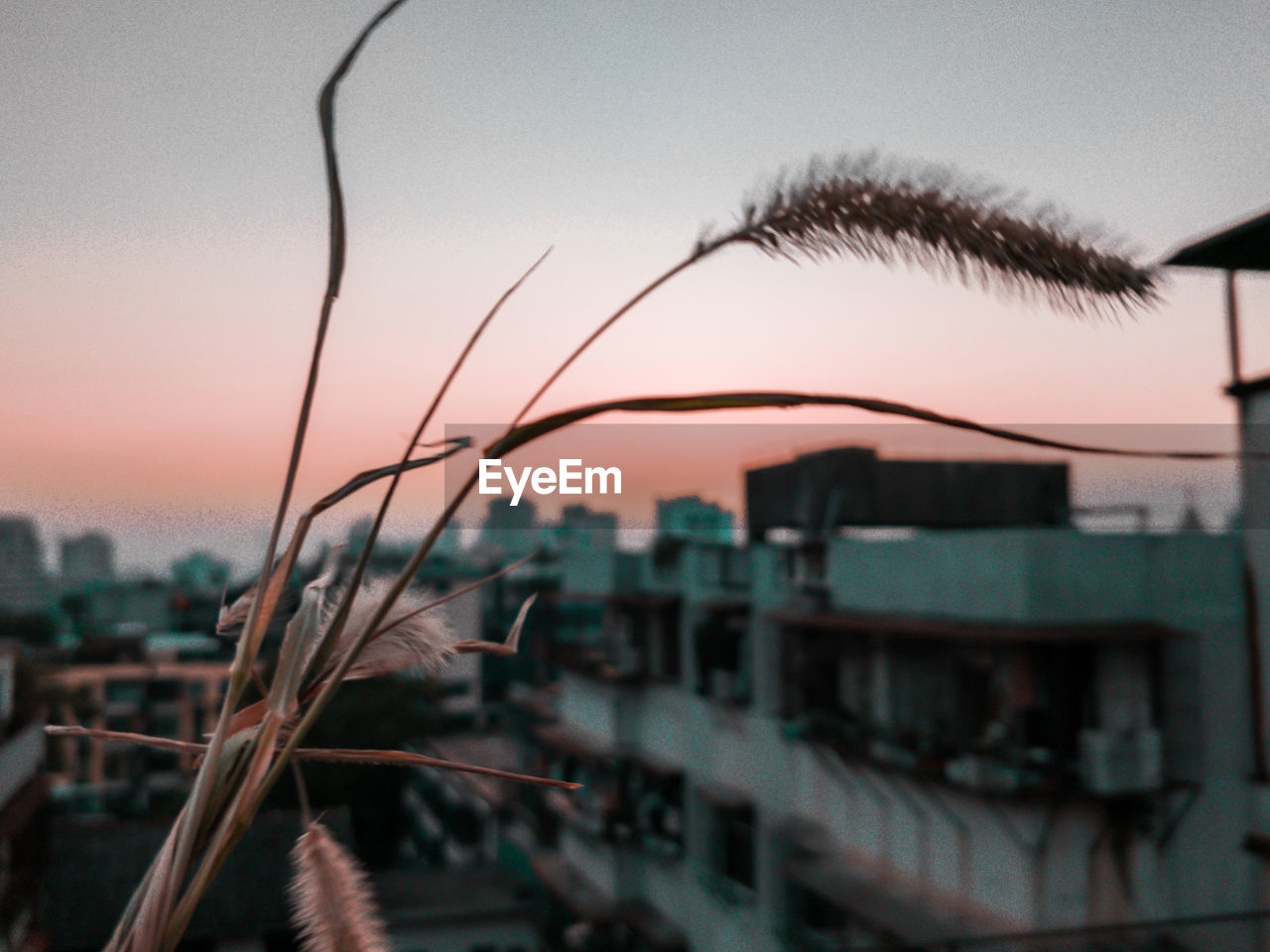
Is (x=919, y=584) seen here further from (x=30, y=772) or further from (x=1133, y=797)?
(x=30, y=772)

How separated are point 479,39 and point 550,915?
556 cm

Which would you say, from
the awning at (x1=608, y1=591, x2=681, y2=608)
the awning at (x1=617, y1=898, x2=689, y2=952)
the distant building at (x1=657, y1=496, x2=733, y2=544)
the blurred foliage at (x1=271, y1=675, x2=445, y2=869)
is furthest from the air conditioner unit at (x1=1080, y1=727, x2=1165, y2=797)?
the blurred foliage at (x1=271, y1=675, x2=445, y2=869)

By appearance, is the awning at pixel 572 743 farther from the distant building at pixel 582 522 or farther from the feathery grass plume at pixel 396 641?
the feathery grass plume at pixel 396 641

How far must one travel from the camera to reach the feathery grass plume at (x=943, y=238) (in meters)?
0.29

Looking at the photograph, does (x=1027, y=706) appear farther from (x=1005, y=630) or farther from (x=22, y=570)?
(x=22, y=570)

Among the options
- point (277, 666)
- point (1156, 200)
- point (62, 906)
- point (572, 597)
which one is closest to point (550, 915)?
point (572, 597)

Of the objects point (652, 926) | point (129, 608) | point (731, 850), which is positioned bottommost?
point (652, 926)

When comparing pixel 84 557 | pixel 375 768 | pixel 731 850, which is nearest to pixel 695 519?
pixel 731 850

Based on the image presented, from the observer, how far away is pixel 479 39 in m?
1.17

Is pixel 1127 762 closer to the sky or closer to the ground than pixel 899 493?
closer to the ground

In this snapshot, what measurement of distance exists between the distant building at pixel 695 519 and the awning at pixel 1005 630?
674 millimetres

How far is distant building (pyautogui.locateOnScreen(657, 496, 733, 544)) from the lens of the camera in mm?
3557

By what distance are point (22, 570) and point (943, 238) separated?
2.94 meters

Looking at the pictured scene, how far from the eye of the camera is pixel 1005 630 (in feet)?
9.12
